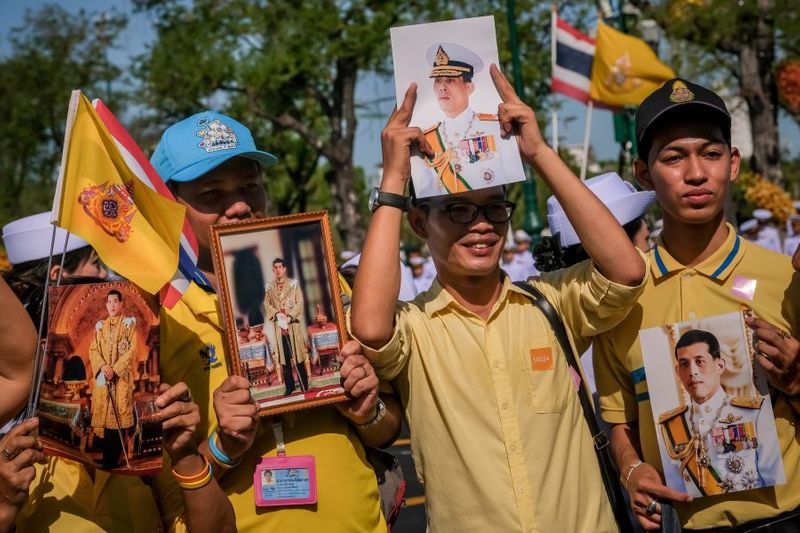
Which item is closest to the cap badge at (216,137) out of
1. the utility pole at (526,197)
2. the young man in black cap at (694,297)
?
the young man in black cap at (694,297)

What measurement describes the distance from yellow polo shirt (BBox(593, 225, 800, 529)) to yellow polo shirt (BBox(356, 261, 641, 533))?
20 cm

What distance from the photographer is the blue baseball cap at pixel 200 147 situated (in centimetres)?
317

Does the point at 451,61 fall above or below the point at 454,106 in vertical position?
above

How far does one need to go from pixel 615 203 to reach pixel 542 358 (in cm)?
176

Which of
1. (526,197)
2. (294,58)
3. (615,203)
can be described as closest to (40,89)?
(294,58)

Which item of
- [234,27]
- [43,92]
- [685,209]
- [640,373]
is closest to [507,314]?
[640,373]

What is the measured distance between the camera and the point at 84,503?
305cm

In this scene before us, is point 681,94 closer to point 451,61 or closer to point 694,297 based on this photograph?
point 694,297

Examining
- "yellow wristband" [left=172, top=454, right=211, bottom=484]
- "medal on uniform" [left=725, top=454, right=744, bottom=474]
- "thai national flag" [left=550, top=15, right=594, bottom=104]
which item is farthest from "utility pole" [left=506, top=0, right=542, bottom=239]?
"yellow wristband" [left=172, top=454, right=211, bottom=484]

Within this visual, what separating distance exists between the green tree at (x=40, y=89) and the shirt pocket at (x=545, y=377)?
108 ft

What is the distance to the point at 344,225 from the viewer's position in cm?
3078

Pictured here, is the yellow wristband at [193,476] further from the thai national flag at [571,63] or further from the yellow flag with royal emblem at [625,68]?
the thai national flag at [571,63]

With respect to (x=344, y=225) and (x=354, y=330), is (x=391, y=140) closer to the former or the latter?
(x=354, y=330)

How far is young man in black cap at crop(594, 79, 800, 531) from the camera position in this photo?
3021 mm
